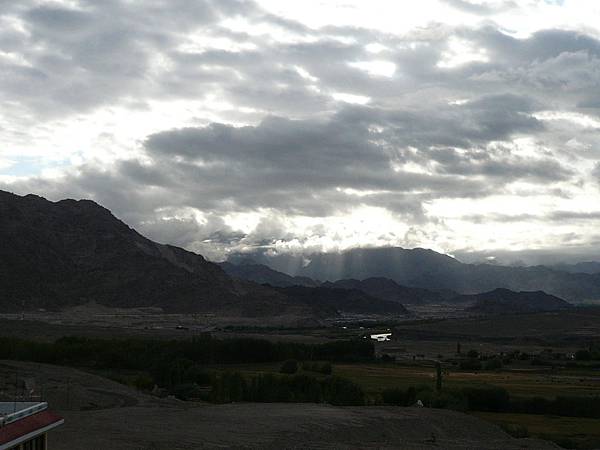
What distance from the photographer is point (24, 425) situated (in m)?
24.0

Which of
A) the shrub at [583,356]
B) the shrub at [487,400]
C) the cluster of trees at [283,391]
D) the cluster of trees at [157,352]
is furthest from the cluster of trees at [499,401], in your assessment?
the shrub at [583,356]

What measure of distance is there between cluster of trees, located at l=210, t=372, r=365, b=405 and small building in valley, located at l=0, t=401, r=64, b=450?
44.9 metres

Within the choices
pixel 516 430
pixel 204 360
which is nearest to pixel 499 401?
pixel 516 430

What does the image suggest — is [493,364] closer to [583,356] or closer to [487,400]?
[583,356]

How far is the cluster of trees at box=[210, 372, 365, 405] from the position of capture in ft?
234

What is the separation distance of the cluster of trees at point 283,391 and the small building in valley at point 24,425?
44905mm

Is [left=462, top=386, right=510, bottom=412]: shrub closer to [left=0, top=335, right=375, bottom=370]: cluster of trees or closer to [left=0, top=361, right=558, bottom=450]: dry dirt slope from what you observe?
[left=0, top=361, right=558, bottom=450]: dry dirt slope

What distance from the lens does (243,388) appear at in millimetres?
72750

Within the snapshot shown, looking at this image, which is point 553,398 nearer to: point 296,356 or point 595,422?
point 595,422

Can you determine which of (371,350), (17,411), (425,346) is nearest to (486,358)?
(371,350)

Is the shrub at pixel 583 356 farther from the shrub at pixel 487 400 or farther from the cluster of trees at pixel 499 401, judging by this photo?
the shrub at pixel 487 400

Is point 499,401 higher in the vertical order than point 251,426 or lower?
lower

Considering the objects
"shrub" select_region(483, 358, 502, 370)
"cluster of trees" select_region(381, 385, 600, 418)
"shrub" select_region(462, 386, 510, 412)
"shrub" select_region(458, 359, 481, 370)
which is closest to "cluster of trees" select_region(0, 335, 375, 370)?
"shrub" select_region(458, 359, 481, 370)

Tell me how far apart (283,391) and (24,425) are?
163 ft
